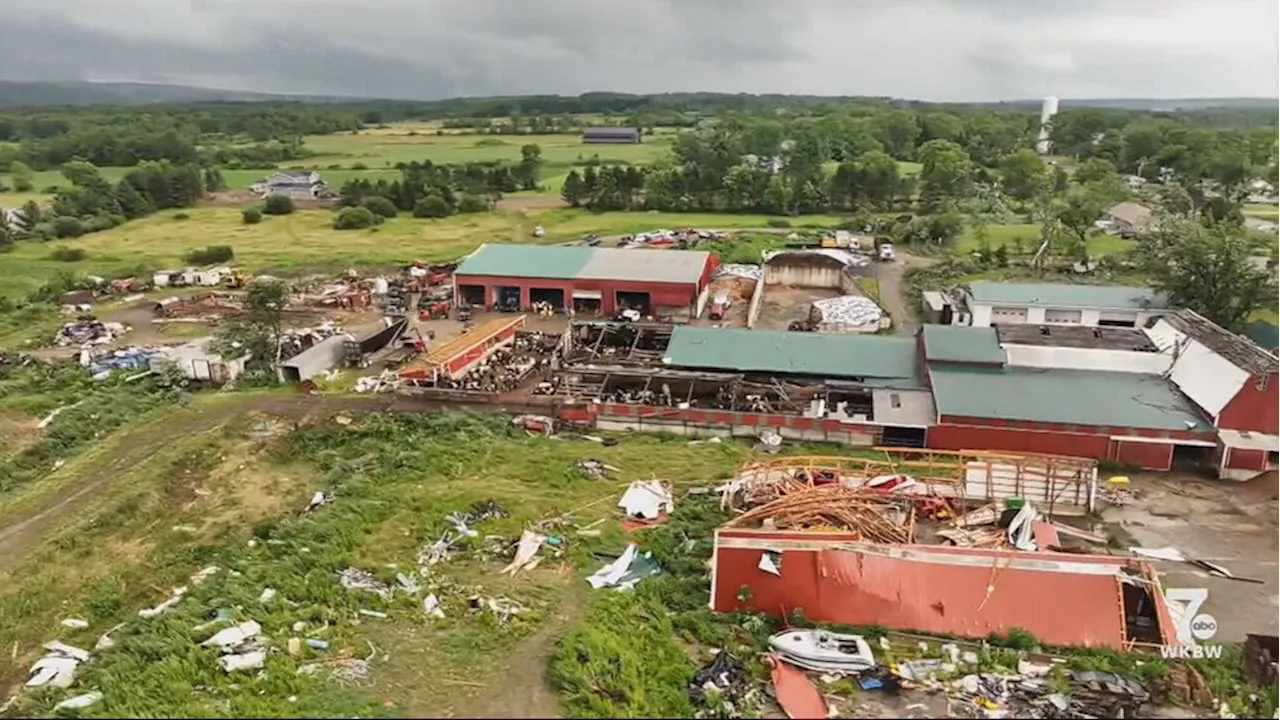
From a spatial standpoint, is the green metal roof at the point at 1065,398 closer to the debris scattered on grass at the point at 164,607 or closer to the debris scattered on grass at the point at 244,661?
the debris scattered on grass at the point at 244,661

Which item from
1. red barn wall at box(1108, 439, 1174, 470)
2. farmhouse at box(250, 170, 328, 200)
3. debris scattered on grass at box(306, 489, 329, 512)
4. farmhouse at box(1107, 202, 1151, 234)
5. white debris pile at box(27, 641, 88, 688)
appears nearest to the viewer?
white debris pile at box(27, 641, 88, 688)

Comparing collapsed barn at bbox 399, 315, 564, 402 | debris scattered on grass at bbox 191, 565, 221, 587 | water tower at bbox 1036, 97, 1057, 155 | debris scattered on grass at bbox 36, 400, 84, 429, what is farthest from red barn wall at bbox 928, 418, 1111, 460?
water tower at bbox 1036, 97, 1057, 155

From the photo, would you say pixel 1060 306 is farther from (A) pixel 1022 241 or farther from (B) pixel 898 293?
(A) pixel 1022 241

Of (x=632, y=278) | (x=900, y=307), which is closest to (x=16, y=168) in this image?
(x=632, y=278)

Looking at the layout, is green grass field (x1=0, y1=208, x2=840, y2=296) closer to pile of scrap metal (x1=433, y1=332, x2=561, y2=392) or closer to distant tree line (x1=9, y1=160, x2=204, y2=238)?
distant tree line (x1=9, y1=160, x2=204, y2=238)

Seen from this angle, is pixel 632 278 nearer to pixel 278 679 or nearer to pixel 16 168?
pixel 278 679

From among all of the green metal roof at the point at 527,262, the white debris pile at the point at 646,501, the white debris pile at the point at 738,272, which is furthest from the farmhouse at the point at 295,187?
the white debris pile at the point at 646,501
